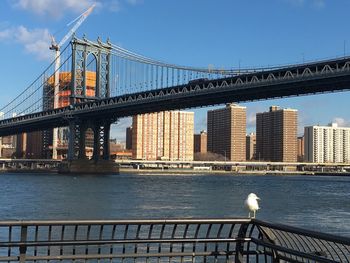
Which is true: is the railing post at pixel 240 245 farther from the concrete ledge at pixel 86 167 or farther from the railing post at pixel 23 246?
the concrete ledge at pixel 86 167

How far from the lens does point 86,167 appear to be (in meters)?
104

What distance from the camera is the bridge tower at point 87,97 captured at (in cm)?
10388

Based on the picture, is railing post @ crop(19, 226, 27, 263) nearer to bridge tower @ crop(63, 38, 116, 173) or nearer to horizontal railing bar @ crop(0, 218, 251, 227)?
horizontal railing bar @ crop(0, 218, 251, 227)

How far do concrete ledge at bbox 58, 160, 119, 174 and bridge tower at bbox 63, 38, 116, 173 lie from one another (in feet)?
1.36

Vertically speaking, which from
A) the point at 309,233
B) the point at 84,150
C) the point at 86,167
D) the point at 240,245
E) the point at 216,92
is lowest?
the point at 86,167

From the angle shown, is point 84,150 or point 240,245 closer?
point 240,245

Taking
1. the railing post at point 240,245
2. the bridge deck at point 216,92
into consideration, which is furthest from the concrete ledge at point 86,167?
the railing post at point 240,245

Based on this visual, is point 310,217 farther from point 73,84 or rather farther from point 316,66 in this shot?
point 73,84

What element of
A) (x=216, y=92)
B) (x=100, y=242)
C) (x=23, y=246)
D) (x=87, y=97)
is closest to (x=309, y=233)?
(x=100, y=242)

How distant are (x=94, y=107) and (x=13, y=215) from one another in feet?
235

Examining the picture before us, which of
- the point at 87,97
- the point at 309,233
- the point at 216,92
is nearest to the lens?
the point at 309,233

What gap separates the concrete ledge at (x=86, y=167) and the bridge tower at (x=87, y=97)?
42cm

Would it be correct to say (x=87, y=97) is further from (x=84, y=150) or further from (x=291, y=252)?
(x=291, y=252)

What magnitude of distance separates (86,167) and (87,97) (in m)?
12.1
